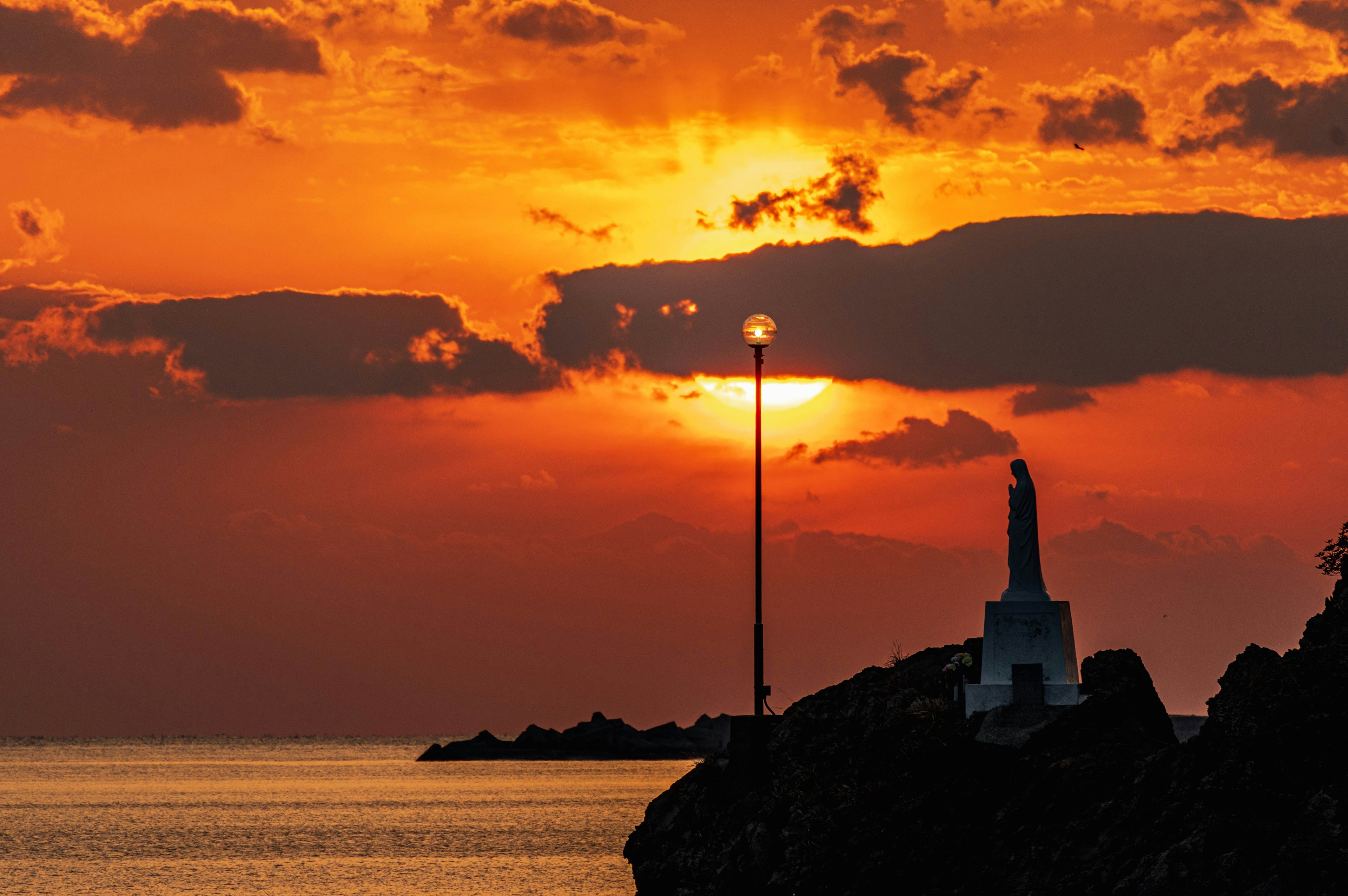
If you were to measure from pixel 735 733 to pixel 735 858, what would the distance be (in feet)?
10.1

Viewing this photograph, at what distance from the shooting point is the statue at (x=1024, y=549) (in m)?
30.8

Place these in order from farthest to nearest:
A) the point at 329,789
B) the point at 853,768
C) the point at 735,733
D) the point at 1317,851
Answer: the point at 329,789
the point at 735,733
the point at 853,768
the point at 1317,851

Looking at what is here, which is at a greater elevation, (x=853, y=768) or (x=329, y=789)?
(x=853, y=768)

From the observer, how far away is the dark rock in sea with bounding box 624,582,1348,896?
74.2 ft

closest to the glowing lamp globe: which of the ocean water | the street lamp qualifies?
the street lamp

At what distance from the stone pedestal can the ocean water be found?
28024mm

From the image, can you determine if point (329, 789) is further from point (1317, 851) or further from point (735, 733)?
point (1317, 851)

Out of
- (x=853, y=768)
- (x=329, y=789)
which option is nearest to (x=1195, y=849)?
(x=853, y=768)

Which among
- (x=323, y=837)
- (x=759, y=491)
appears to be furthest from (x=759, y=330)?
(x=323, y=837)

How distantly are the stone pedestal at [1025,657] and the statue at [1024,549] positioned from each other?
6.0 inches

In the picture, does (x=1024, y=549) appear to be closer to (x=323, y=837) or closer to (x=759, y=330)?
(x=759, y=330)

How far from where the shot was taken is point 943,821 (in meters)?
28.0

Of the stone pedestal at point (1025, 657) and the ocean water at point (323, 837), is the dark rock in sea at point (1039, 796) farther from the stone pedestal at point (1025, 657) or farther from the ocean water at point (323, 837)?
the ocean water at point (323, 837)

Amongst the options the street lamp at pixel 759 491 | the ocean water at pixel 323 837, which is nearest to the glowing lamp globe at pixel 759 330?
the street lamp at pixel 759 491
